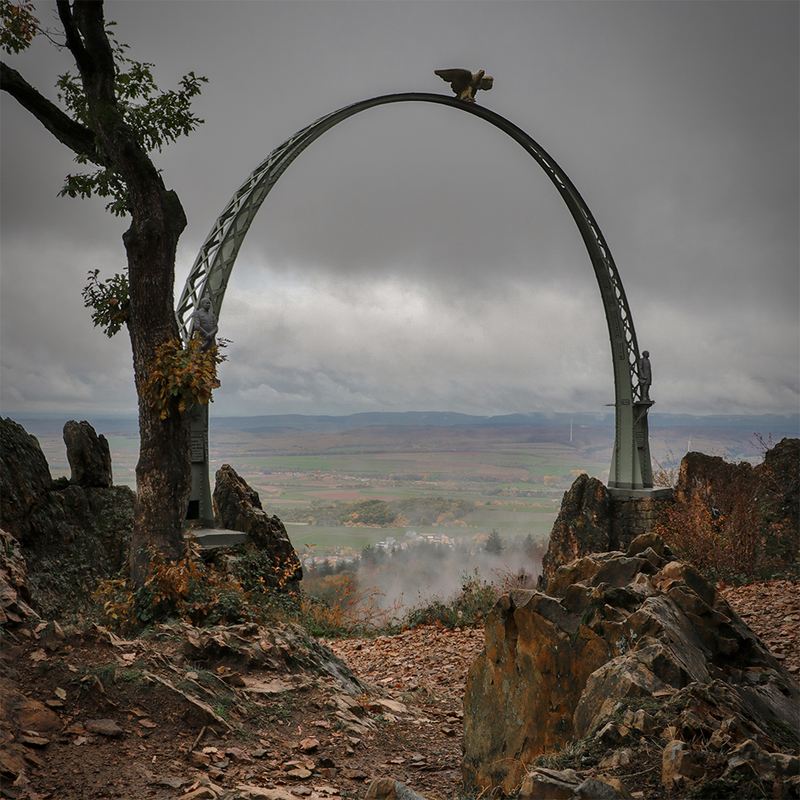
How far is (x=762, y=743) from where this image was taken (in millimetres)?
2256

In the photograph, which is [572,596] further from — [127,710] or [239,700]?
[127,710]

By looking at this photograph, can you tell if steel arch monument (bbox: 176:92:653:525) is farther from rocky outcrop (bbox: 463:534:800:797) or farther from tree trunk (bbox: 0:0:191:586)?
rocky outcrop (bbox: 463:534:800:797)

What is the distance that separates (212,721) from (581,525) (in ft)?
26.2

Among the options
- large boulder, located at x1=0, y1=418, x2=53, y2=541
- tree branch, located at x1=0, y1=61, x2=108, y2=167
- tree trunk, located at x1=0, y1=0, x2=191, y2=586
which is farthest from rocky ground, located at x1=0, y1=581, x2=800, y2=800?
tree branch, located at x1=0, y1=61, x2=108, y2=167

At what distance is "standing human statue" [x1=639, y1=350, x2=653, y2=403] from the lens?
35.9 feet

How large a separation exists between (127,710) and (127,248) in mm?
4381

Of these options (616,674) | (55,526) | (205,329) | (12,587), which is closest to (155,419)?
(205,329)

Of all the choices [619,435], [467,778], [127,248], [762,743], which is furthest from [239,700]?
[619,435]

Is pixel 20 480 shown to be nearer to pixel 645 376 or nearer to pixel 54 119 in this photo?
pixel 54 119

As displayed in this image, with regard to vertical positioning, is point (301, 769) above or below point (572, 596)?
below

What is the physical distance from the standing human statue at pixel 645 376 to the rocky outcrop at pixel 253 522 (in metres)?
6.69

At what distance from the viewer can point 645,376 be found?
35.9 feet

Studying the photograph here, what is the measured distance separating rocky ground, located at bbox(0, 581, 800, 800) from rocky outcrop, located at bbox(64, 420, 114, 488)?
9.09 ft

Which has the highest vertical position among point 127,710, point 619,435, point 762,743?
point 619,435
